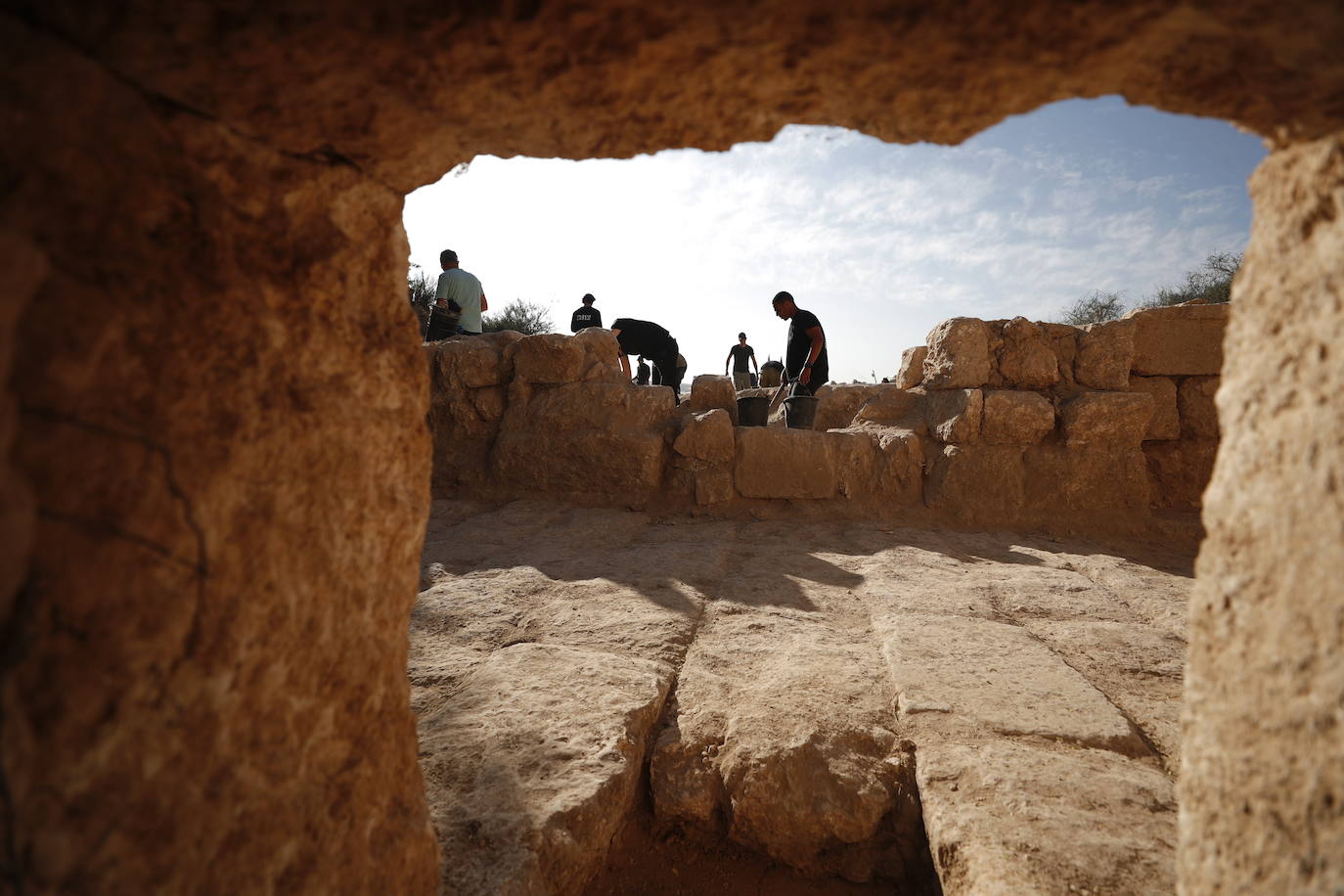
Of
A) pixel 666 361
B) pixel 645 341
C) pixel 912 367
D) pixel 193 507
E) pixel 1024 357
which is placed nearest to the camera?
pixel 193 507

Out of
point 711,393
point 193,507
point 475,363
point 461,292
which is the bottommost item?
point 193,507

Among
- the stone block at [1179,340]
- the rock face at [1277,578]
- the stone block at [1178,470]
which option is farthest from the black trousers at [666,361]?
the rock face at [1277,578]

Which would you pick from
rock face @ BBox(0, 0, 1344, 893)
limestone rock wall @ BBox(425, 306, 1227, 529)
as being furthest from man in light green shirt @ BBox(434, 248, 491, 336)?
rock face @ BBox(0, 0, 1344, 893)

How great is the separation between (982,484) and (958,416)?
1.66 ft

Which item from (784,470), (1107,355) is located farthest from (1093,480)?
(784,470)

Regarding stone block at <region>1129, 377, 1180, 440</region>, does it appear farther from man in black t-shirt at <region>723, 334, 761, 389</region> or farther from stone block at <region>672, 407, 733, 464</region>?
man in black t-shirt at <region>723, 334, 761, 389</region>

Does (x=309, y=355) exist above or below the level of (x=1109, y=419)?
above

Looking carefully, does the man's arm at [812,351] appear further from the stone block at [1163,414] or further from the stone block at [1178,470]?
the stone block at [1178,470]

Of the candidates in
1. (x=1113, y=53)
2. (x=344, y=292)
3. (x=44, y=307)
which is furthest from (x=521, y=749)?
(x=1113, y=53)

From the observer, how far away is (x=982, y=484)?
477cm

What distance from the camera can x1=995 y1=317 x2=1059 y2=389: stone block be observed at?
4891 mm

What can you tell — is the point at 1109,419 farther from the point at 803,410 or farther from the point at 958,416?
the point at 803,410

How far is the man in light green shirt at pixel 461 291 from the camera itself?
629 cm

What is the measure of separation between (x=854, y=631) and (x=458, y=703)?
Result: 4.84 ft
